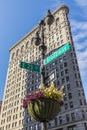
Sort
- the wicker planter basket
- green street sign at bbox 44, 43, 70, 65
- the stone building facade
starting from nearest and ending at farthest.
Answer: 1. the wicker planter basket
2. green street sign at bbox 44, 43, 70, 65
3. the stone building facade

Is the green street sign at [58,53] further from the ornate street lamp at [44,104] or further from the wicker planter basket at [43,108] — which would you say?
the wicker planter basket at [43,108]

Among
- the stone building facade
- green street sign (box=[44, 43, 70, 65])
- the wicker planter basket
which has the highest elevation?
the stone building facade

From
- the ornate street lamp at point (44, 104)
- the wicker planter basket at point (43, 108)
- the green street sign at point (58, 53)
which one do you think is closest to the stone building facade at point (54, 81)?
the green street sign at point (58, 53)

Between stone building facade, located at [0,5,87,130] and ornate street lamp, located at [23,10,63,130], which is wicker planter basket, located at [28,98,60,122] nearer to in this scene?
ornate street lamp, located at [23,10,63,130]

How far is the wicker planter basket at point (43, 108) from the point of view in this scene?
8586 millimetres

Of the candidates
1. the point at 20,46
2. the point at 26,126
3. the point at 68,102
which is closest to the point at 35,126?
the point at 26,126

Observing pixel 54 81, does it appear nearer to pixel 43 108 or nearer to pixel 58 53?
pixel 58 53

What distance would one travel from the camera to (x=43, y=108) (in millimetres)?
8562

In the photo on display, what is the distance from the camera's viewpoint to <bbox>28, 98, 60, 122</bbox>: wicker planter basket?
28.2 ft

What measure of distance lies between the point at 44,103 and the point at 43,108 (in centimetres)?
21

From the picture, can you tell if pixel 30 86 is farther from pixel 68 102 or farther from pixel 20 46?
pixel 20 46

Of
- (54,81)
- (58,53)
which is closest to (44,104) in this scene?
(58,53)

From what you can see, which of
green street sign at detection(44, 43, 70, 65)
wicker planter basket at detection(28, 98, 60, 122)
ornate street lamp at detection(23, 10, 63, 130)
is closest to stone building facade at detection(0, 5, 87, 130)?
green street sign at detection(44, 43, 70, 65)

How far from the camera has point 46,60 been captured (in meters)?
11.6
